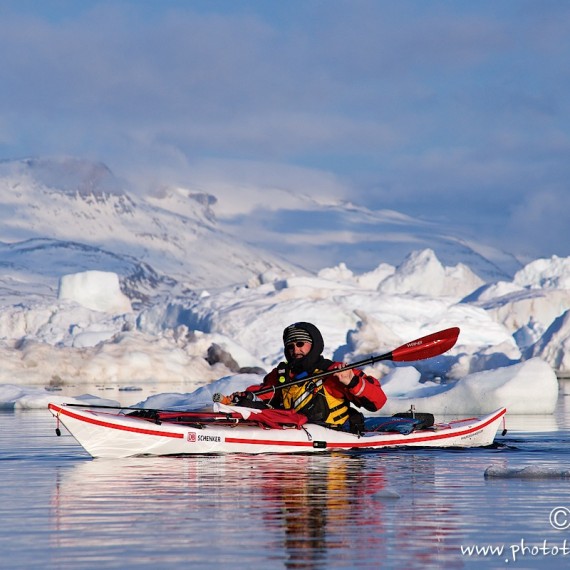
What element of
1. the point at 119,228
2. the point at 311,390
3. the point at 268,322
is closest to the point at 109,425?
the point at 311,390

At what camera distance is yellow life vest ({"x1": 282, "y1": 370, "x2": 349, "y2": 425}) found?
11.2 meters

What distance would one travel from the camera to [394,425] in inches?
472

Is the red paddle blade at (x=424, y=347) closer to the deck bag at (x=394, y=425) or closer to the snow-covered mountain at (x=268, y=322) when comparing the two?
the deck bag at (x=394, y=425)

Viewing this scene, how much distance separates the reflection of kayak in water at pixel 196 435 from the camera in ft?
34.3

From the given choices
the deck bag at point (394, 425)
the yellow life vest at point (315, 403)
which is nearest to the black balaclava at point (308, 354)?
the yellow life vest at point (315, 403)

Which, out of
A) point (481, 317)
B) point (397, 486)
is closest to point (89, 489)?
point (397, 486)

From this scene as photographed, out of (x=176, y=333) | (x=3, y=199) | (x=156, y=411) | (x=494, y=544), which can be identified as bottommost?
(x=494, y=544)

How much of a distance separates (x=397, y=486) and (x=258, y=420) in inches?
112

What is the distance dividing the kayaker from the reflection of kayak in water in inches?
9.2

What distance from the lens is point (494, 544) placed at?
5.70 m

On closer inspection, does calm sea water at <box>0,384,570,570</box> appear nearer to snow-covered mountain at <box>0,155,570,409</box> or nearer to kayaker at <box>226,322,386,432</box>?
kayaker at <box>226,322,386,432</box>

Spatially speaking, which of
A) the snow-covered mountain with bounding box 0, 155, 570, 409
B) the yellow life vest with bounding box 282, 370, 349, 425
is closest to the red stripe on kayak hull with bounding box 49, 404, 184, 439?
the yellow life vest with bounding box 282, 370, 349, 425

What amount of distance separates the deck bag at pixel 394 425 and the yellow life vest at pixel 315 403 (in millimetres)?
422

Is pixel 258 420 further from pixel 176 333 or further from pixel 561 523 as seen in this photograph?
pixel 176 333
